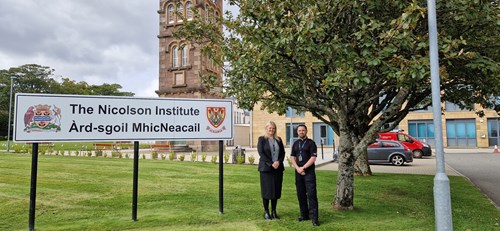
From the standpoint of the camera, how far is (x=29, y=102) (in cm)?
570

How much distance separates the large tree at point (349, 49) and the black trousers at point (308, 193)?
1.16 meters

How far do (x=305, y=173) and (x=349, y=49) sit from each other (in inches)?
86.6

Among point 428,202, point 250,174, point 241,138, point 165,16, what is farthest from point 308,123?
point 428,202

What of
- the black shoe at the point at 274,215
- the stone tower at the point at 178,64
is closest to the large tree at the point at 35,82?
the stone tower at the point at 178,64

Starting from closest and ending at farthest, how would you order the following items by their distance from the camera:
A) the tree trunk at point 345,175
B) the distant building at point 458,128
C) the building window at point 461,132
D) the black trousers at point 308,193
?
the black trousers at point 308,193
the tree trunk at point 345,175
the distant building at point 458,128
the building window at point 461,132

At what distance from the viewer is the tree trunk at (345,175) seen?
6844 millimetres

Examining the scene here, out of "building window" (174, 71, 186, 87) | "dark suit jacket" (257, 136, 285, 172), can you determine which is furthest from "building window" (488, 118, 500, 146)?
"dark suit jacket" (257, 136, 285, 172)

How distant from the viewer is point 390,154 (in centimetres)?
1875

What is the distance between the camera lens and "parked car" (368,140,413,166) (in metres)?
18.7

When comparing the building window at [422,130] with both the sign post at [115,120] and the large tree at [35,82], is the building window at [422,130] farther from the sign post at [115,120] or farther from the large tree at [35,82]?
the large tree at [35,82]

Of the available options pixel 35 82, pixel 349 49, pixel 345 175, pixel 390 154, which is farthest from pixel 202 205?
pixel 35 82

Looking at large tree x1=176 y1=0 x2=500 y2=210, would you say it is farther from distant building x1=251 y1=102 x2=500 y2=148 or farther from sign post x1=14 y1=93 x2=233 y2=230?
distant building x1=251 y1=102 x2=500 y2=148

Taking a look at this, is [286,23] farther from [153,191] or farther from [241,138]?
[241,138]

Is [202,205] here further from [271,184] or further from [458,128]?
[458,128]
